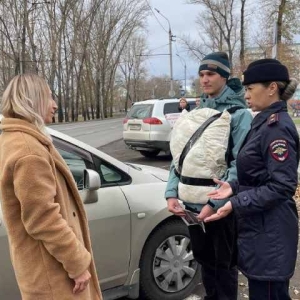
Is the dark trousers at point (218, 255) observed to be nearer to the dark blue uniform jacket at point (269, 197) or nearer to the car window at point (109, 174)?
the dark blue uniform jacket at point (269, 197)

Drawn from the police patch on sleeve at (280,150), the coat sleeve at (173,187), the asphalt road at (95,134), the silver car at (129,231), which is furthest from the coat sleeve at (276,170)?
the asphalt road at (95,134)

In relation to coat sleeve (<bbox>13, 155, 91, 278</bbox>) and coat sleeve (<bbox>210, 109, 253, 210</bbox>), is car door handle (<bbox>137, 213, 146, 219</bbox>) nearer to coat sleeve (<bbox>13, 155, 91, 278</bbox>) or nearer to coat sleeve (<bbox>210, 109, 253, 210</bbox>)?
coat sleeve (<bbox>210, 109, 253, 210</bbox>)

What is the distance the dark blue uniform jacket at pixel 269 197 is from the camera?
6.68 feet

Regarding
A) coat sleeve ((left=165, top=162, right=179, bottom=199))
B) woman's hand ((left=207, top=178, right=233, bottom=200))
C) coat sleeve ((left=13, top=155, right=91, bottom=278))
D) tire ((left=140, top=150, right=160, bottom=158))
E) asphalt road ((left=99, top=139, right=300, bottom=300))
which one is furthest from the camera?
tire ((left=140, top=150, right=160, bottom=158))

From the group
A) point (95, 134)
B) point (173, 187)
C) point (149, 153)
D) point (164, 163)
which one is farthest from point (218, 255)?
point (95, 134)

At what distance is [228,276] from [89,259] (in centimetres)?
128

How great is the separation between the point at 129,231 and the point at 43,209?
1404 mm

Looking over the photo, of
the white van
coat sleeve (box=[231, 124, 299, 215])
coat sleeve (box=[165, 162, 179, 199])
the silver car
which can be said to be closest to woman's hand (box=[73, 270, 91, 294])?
the silver car

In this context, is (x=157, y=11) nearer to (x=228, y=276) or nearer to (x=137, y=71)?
(x=228, y=276)

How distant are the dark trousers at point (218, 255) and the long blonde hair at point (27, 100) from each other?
1.41 m

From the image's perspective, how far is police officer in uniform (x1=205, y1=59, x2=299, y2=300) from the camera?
2041 millimetres

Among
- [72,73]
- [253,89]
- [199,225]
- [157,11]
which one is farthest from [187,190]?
[72,73]

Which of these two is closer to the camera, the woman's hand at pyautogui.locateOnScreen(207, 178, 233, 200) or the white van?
the woman's hand at pyautogui.locateOnScreen(207, 178, 233, 200)

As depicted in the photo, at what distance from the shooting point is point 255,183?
2.16 meters
